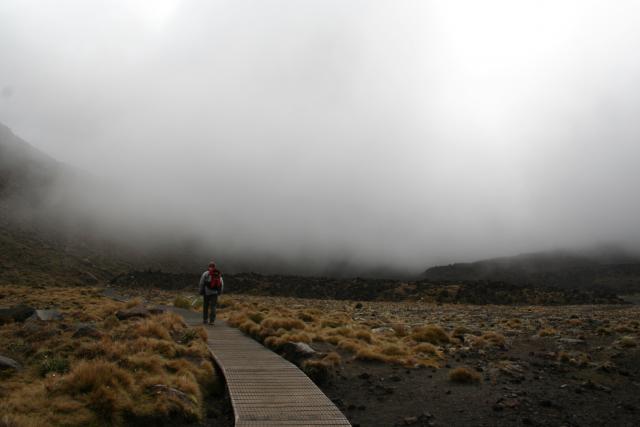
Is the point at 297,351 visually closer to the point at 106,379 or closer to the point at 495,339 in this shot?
the point at 106,379

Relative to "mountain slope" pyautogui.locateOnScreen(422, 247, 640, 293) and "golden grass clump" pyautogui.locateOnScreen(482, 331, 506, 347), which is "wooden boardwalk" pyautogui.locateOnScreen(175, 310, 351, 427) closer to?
"golden grass clump" pyautogui.locateOnScreen(482, 331, 506, 347)

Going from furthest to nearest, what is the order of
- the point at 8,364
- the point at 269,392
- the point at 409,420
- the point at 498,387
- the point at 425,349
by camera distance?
the point at 425,349 → the point at 498,387 → the point at 8,364 → the point at 269,392 → the point at 409,420

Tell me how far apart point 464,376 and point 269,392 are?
5115mm

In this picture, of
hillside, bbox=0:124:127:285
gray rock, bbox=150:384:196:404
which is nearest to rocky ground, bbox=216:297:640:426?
gray rock, bbox=150:384:196:404

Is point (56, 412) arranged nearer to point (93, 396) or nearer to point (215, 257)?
point (93, 396)

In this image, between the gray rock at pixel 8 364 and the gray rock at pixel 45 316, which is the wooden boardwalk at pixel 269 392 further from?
the gray rock at pixel 45 316

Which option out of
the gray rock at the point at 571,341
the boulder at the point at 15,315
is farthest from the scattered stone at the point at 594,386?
the boulder at the point at 15,315

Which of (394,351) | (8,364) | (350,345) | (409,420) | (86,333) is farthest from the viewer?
(350,345)

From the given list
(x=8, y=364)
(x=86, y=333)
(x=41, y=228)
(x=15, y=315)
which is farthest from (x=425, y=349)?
(x=41, y=228)

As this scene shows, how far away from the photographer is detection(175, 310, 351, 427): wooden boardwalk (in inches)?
315

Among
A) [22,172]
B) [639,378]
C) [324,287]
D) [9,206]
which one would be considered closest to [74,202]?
[22,172]

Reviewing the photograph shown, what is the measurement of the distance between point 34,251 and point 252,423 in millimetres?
86048

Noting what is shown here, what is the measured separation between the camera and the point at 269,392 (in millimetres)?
9555

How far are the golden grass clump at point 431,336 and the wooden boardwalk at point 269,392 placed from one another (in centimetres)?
643
